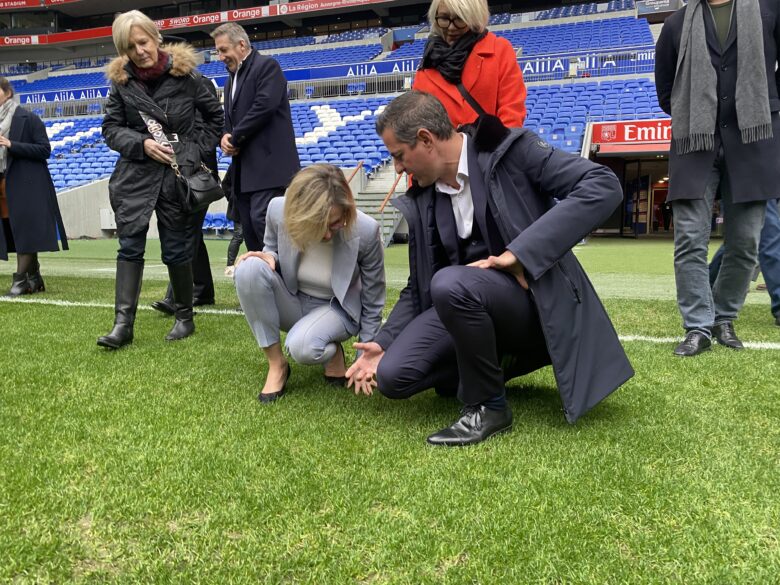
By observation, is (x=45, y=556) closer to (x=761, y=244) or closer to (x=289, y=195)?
(x=289, y=195)

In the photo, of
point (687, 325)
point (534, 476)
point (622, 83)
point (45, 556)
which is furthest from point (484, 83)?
point (622, 83)

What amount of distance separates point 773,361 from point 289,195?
2.18m

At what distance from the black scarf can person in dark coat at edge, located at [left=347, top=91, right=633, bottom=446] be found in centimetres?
108

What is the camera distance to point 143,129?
3.47 meters

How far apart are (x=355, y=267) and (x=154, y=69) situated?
5.94 ft

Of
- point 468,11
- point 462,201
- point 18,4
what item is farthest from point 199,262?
point 18,4

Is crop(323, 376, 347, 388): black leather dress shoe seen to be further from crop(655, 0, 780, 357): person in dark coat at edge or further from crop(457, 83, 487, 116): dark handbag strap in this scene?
crop(655, 0, 780, 357): person in dark coat at edge

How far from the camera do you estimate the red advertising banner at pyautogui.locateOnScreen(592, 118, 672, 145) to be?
14086mm

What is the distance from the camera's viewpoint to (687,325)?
10.2 ft

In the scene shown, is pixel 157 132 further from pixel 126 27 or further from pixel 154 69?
pixel 126 27

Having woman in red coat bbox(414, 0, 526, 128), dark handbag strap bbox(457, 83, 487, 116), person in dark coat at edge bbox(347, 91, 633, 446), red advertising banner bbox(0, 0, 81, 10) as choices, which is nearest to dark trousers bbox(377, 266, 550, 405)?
person in dark coat at edge bbox(347, 91, 633, 446)

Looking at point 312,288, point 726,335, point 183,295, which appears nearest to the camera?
point 312,288

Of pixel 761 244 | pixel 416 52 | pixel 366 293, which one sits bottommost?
pixel 761 244

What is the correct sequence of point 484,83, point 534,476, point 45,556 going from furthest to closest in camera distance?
point 484,83, point 534,476, point 45,556
